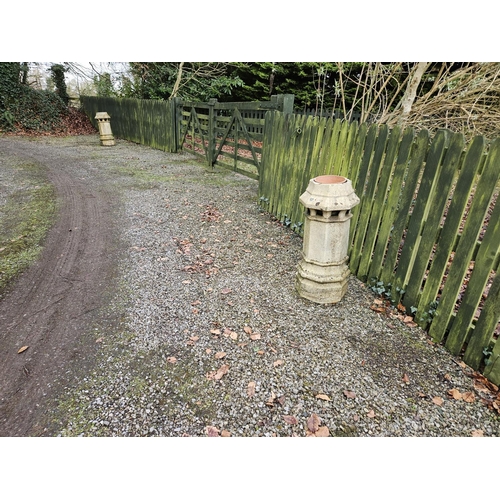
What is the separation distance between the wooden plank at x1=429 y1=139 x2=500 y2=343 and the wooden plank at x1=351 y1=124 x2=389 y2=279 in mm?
1004

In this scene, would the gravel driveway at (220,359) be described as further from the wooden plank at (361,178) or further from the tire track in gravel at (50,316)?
the wooden plank at (361,178)

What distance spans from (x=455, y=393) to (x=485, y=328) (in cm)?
55

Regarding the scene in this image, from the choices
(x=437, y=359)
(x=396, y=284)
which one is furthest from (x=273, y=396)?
(x=396, y=284)

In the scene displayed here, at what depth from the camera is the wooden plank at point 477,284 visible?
92.9 inches

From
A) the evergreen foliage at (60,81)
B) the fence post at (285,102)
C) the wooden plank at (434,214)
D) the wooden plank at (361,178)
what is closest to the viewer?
the wooden plank at (434,214)

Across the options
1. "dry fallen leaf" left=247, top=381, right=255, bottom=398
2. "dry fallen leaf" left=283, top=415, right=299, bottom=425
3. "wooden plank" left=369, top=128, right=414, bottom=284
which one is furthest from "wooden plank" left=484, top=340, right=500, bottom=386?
"dry fallen leaf" left=247, top=381, right=255, bottom=398

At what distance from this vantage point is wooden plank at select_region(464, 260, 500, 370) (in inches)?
94.1

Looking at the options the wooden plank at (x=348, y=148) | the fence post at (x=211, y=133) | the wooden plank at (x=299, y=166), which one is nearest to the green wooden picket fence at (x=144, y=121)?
the fence post at (x=211, y=133)

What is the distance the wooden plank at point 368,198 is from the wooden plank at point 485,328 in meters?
1.30

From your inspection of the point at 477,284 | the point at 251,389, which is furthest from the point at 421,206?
the point at 251,389

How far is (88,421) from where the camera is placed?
2135mm

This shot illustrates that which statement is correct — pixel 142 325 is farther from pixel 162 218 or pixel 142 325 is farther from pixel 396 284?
pixel 162 218

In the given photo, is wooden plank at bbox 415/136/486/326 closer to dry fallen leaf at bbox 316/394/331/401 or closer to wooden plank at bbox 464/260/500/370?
wooden plank at bbox 464/260/500/370

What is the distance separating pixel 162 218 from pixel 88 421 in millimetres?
3991
